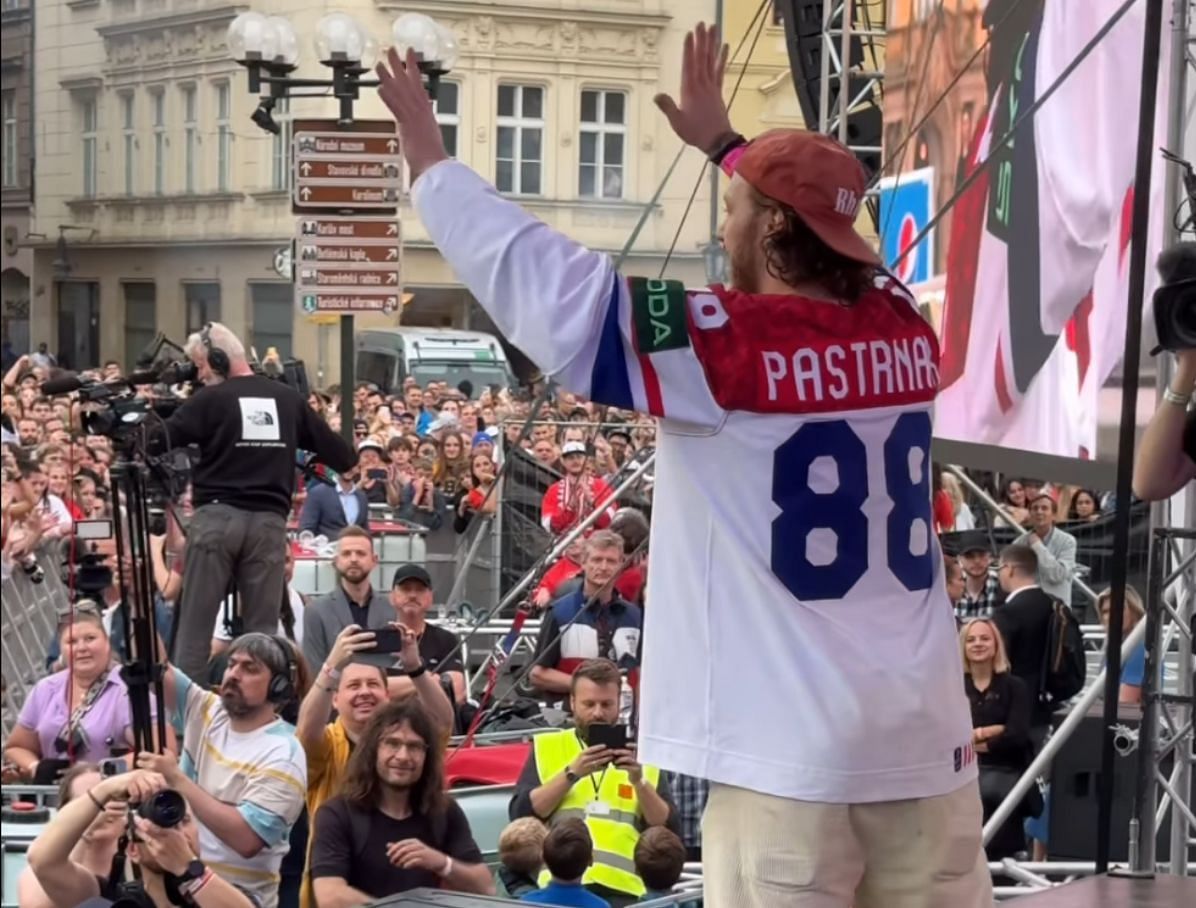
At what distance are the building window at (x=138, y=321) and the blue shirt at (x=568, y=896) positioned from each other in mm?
13546

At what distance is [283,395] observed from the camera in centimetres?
831

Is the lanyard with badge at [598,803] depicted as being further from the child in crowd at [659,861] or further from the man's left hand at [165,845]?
the man's left hand at [165,845]

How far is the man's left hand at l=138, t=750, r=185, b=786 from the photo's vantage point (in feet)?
16.0

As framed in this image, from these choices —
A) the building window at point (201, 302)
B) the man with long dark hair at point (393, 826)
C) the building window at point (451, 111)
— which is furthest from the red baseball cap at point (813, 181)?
the building window at point (201, 302)

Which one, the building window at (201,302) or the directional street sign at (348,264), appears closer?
the directional street sign at (348,264)

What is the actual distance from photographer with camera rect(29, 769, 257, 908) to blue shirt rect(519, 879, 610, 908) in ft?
2.60

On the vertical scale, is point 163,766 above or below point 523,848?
above

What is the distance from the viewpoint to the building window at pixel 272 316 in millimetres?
19500

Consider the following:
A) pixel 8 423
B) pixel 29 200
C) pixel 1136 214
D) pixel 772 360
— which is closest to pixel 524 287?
pixel 772 360

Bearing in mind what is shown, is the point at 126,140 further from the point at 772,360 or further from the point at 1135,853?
the point at 772,360

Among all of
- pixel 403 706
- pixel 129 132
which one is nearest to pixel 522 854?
pixel 403 706

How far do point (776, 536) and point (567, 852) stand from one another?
9.93 ft

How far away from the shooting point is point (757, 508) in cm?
258

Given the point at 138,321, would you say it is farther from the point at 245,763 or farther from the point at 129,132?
the point at 245,763
